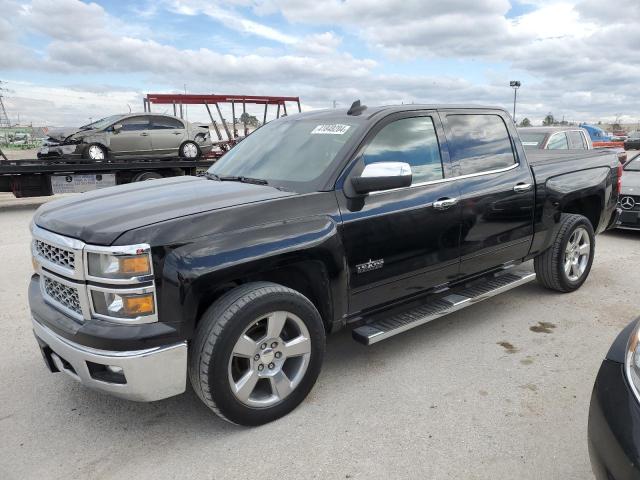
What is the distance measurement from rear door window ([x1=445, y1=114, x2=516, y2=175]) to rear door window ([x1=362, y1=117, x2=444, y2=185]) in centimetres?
20

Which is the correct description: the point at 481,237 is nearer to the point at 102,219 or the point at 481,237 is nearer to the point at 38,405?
the point at 102,219

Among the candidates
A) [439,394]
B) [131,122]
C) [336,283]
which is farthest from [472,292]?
[131,122]

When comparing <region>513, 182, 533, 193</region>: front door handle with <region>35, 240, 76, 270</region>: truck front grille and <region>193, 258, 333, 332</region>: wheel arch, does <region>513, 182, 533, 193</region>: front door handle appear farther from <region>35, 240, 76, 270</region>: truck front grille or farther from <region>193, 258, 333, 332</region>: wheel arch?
<region>35, 240, 76, 270</region>: truck front grille

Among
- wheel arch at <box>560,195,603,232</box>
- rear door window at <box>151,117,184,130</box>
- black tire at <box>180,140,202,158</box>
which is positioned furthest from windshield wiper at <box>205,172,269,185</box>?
→ black tire at <box>180,140,202,158</box>

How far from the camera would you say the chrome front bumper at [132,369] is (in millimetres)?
2500

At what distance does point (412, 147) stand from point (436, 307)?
119cm

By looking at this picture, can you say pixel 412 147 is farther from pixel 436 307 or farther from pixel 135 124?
pixel 135 124

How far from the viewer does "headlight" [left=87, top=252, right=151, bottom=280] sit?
2.46 meters

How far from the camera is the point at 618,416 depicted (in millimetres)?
1826

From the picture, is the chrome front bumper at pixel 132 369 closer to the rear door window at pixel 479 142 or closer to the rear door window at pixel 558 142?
the rear door window at pixel 479 142

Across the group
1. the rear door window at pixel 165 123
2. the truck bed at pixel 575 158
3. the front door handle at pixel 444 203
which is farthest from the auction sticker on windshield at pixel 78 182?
the front door handle at pixel 444 203

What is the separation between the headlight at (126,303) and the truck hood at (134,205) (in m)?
0.26

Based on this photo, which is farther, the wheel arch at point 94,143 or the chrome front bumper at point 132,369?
the wheel arch at point 94,143

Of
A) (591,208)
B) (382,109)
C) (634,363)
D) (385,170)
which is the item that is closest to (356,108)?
(382,109)
